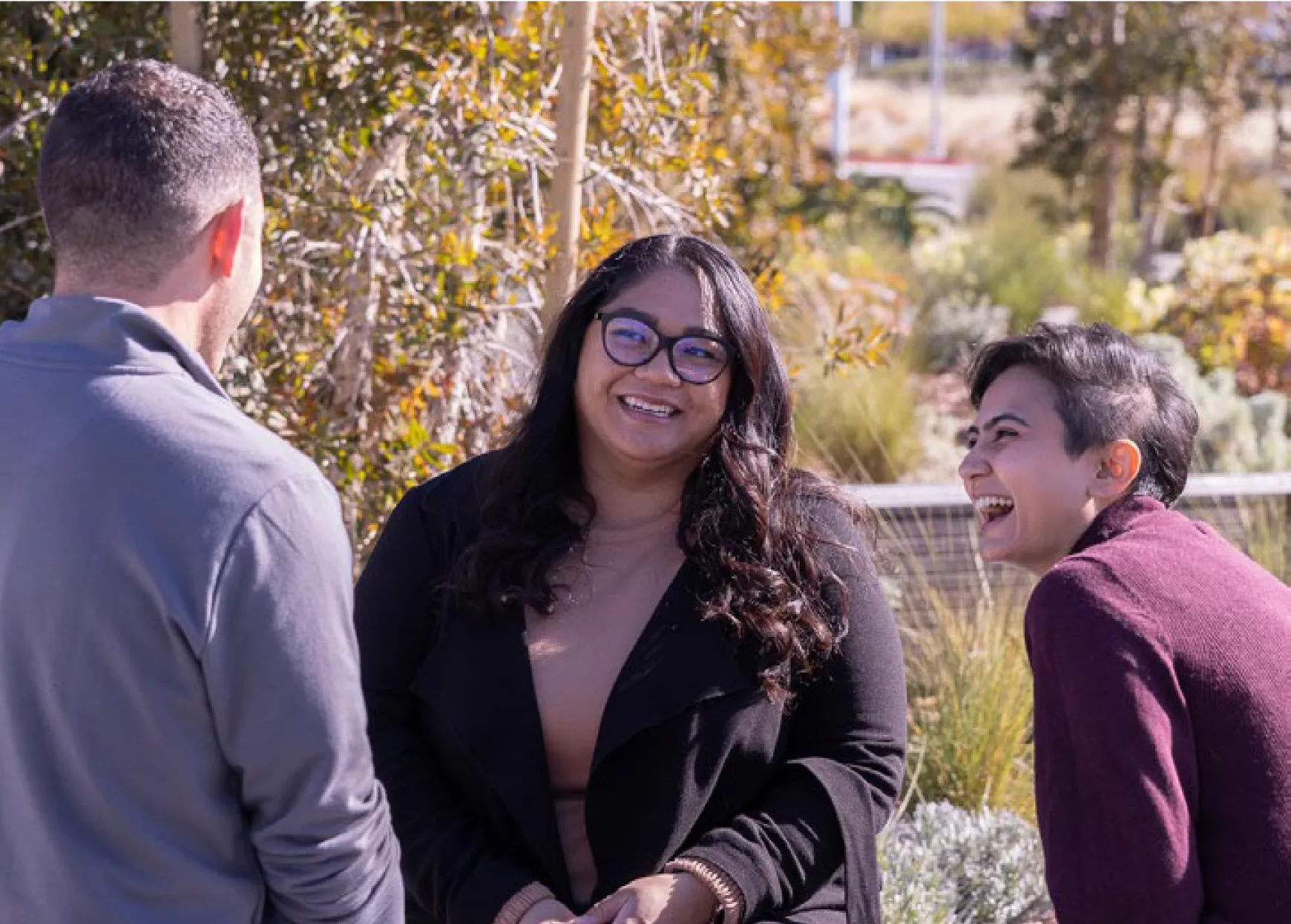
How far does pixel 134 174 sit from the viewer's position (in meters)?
1.78

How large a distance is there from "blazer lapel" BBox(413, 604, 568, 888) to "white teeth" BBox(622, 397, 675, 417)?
0.39 m

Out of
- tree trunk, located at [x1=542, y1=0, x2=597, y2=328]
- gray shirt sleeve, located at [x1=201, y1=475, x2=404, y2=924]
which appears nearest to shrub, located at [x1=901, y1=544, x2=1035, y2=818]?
tree trunk, located at [x1=542, y1=0, x2=597, y2=328]

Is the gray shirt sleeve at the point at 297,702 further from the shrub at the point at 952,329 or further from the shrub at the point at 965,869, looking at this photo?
the shrub at the point at 952,329

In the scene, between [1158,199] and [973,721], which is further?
[1158,199]

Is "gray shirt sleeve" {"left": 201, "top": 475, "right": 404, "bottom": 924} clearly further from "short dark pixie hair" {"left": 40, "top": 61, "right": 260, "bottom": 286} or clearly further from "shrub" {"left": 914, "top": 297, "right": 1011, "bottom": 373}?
"shrub" {"left": 914, "top": 297, "right": 1011, "bottom": 373}

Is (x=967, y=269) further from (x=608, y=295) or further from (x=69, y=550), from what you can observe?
(x=69, y=550)

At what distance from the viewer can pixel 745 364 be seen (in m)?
2.80

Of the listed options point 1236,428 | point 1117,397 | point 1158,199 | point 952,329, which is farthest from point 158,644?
point 1158,199

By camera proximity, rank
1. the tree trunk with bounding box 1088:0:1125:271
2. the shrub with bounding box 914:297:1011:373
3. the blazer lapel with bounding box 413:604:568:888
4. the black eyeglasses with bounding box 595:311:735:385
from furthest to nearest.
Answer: the tree trunk with bounding box 1088:0:1125:271 < the shrub with bounding box 914:297:1011:373 < the black eyeglasses with bounding box 595:311:735:385 < the blazer lapel with bounding box 413:604:568:888

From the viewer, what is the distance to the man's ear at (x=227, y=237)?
6.05 feet

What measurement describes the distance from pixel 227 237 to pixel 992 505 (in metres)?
1.26

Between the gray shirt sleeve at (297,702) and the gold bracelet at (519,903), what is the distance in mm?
709

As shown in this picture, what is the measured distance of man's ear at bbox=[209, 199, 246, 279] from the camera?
1.84m

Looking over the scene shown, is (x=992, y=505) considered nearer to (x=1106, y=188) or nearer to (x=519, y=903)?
(x=519, y=903)
